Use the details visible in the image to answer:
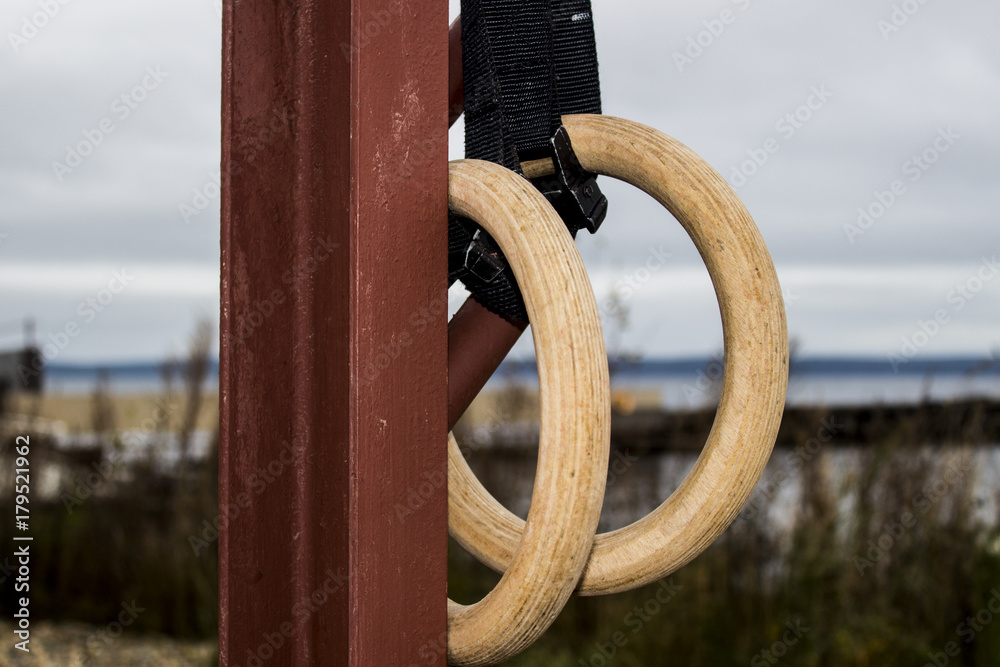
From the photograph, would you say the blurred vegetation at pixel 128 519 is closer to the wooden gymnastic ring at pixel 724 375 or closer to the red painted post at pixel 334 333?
the red painted post at pixel 334 333

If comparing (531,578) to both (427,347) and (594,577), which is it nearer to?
(594,577)

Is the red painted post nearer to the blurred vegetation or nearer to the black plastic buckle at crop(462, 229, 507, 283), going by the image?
the black plastic buckle at crop(462, 229, 507, 283)

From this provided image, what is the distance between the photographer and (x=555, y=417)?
681 mm

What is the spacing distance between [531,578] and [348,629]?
0.63 feet

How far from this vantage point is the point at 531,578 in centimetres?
69

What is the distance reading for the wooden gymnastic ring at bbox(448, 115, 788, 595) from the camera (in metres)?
0.75

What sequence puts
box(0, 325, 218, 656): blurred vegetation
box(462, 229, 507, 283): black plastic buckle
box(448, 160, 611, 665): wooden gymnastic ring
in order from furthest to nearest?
box(0, 325, 218, 656): blurred vegetation, box(462, 229, 507, 283): black plastic buckle, box(448, 160, 611, 665): wooden gymnastic ring

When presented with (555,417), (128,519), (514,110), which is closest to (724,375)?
(555,417)

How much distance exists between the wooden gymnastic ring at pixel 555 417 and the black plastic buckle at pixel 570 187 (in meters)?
0.14

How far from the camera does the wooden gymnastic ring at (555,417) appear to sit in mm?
676

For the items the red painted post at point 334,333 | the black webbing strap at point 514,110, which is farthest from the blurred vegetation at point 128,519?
the black webbing strap at point 514,110

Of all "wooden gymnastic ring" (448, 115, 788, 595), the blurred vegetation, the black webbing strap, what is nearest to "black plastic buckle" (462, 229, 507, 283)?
the black webbing strap

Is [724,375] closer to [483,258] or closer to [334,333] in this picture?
[483,258]

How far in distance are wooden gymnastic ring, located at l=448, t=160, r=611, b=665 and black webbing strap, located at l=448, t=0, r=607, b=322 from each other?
0.36 ft
